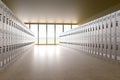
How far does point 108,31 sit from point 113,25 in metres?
0.40

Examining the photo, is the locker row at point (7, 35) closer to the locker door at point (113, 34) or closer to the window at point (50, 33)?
the locker door at point (113, 34)

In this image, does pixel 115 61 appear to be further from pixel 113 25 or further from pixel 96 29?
pixel 96 29

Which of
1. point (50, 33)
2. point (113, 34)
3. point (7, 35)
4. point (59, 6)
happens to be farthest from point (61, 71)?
point (50, 33)

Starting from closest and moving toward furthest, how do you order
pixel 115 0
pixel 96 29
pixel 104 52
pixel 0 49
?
pixel 0 49
pixel 104 52
pixel 96 29
pixel 115 0

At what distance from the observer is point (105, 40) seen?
232 inches

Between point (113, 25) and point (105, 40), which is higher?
point (113, 25)

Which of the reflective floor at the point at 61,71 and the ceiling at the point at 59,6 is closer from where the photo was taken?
the reflective floor at the point at 61,71

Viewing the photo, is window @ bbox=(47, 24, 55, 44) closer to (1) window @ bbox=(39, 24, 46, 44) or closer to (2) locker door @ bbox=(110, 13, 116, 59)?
(1) window @ bbox=(39, 24, 46, 44)

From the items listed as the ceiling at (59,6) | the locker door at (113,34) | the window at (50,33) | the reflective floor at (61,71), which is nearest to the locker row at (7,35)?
the reflective floor at (61,71)

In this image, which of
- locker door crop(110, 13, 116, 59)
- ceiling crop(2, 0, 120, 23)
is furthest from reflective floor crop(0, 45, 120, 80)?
ceiling crop(2, 0, 120, 23)

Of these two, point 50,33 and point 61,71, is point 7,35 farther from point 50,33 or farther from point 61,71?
point 50,33

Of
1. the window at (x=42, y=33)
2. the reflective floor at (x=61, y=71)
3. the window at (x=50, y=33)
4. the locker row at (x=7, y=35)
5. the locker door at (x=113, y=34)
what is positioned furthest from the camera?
the window at (x=50, y=33)

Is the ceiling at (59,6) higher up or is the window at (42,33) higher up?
Answer: the ceiling at (59,6)

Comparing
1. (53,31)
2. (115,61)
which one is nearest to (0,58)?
(115,61)
